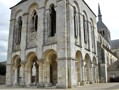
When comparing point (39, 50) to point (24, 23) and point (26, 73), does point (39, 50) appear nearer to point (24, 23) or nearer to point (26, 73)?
point (26, 73)

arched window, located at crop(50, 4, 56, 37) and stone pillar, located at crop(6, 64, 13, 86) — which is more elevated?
arched window, located at crop(50, 4, 56, 37)

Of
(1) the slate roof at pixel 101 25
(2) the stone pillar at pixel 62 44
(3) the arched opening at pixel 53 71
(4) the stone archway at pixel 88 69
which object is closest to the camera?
(2) the stone pillar at pixel 62 44

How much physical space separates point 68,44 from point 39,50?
4001mm

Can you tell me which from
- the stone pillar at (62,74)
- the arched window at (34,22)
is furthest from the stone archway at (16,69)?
the stone pillar at (62,74)

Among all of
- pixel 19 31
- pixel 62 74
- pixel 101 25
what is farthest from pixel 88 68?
pixel 101 25

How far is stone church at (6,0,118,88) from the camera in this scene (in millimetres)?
18062

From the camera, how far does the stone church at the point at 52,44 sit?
18.1 meters

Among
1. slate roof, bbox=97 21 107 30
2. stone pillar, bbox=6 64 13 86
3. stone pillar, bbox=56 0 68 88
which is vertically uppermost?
slate roof, bbox=97 21 107 30

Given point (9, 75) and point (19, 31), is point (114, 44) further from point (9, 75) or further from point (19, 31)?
point (9, 75)

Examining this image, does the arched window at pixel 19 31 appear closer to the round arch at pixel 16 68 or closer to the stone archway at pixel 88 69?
the round arch at pixel 16 68

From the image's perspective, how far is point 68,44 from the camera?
59.2 feet

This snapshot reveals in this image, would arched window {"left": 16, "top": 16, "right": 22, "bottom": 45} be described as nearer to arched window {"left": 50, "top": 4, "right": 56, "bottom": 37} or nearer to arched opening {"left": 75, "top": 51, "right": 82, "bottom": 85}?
arched window {"left": 50, "top": 4, "right": 56, "bottom": 37}

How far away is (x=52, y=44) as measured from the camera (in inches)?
749

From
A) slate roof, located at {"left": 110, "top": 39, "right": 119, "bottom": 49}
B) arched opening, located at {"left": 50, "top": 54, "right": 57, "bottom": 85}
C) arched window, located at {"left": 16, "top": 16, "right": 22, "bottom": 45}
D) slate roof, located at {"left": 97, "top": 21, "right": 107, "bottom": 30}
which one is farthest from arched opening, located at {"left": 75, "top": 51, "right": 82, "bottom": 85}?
slate roof, located at {"left": 110, "top": 39, "right": 119, "bottom": 49}
